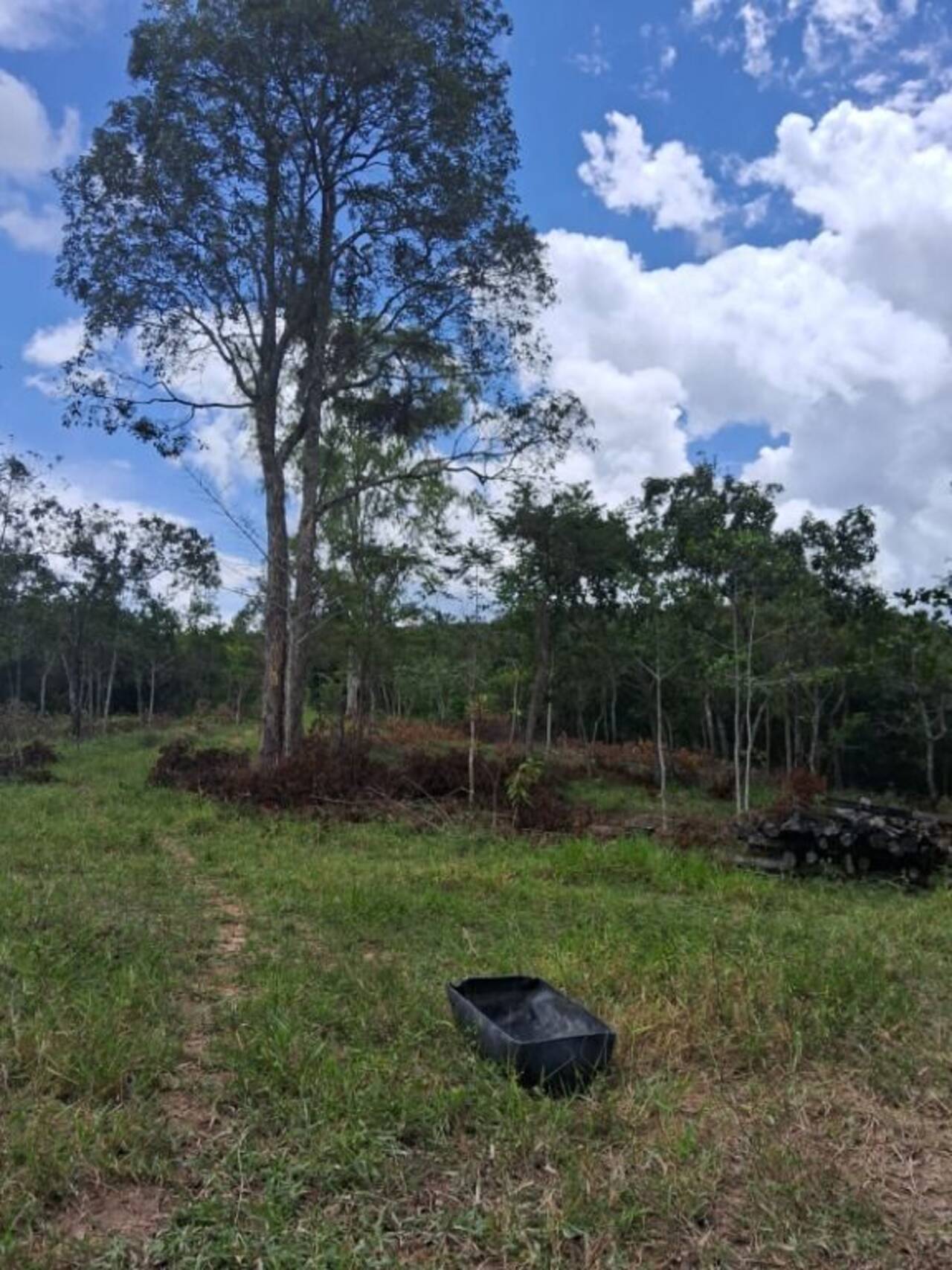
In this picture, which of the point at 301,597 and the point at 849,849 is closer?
the point at 849,849

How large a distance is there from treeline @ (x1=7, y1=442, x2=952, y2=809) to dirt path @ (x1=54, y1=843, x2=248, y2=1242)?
6510 mm

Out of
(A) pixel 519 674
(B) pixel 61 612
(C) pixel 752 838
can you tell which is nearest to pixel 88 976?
(C) pixel 752 838

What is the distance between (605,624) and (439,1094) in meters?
12.5

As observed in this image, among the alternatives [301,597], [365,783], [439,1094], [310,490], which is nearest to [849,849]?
[365,783]

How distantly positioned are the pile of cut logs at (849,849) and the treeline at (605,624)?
2.07 m

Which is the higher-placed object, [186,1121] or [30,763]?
[186,1121]

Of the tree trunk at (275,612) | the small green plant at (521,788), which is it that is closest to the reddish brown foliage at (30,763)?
the tree trunk at (275,612)

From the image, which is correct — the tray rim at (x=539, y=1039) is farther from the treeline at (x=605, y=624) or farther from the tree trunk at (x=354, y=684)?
the tree trunk at (x=354, y=684)

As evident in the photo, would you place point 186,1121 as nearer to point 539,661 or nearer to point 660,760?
point 660,760


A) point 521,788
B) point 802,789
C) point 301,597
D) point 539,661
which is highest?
point 301,597

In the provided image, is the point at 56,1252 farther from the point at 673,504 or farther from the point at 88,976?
the point at 673,504

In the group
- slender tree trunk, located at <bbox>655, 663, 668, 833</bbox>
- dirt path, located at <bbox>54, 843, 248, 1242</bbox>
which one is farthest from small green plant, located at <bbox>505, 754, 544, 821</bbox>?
dirt path, located at <bbox>54, 843, 248, 1242</bbox>

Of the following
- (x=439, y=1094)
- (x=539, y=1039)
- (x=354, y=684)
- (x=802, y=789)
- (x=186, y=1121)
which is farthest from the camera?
(x=354, y=684)

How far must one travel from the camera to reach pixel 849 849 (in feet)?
25.3
